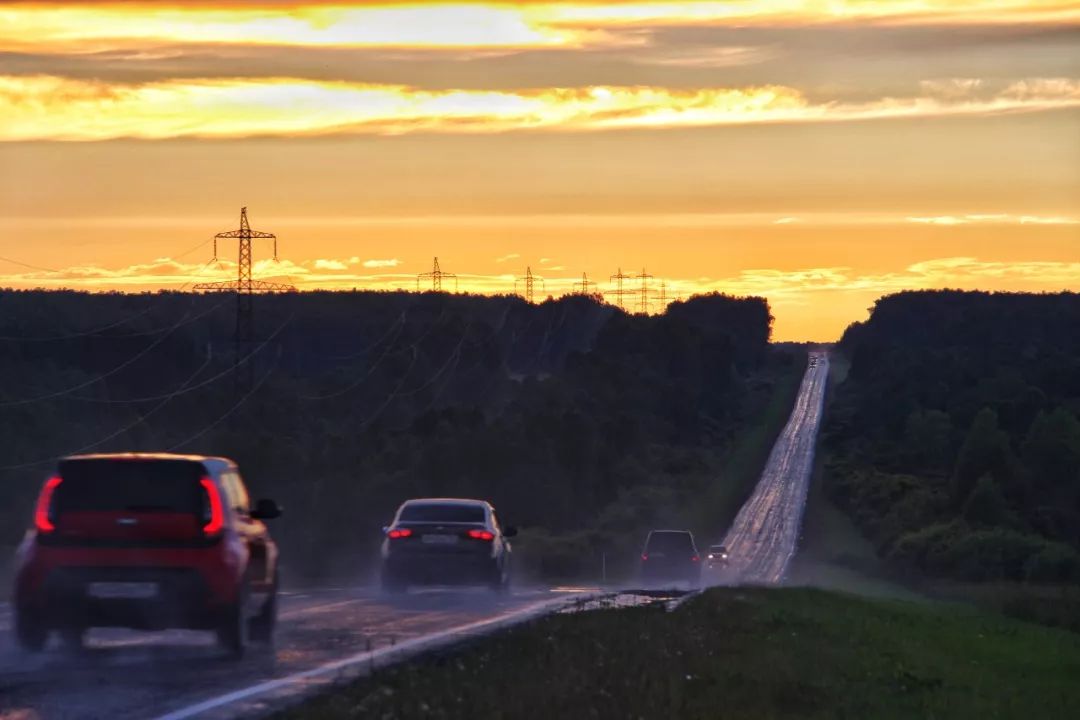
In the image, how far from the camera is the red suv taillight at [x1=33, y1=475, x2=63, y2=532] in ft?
54.9

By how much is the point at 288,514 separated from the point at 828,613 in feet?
140

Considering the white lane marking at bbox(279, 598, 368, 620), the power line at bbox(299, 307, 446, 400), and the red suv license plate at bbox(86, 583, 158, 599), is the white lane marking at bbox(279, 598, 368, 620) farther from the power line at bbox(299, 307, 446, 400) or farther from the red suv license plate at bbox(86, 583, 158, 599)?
the power line at bbox(299, 307, 446, 400)

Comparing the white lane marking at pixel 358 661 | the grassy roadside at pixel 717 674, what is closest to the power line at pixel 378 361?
the grassy roadside at pixel 717 674

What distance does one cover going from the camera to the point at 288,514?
68438 millimetres

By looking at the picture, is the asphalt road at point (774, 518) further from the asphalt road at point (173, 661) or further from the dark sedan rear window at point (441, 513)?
the asphalt road at point (173, 661)

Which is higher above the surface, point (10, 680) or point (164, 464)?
point (164, 464)

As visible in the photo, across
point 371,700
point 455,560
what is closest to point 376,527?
point 455,560

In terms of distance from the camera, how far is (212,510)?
55.7ft

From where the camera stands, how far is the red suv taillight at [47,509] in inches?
659

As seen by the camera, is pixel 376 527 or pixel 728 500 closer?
pixel 376 527

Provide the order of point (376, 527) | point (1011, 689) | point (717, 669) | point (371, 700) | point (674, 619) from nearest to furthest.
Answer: point (371, 700)
point (717, 669)
point (1011, 689)
point (674, 619)
point (376, 527)

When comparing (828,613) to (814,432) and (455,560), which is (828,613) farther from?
(814,432)

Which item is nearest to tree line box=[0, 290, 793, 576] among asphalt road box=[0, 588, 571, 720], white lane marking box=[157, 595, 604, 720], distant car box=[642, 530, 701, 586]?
distant car box=[642, 530, 701, 586]

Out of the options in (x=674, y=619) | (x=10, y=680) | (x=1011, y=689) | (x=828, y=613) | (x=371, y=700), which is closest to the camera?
(x=371, y=700)
